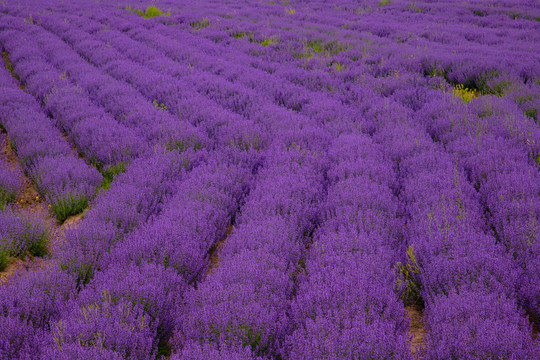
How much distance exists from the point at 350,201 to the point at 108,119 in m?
3.88

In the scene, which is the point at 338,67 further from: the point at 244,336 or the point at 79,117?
the point at 244,336

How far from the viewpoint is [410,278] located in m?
2.52

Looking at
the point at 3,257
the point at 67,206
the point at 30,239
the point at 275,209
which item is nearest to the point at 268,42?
the point at 67,206

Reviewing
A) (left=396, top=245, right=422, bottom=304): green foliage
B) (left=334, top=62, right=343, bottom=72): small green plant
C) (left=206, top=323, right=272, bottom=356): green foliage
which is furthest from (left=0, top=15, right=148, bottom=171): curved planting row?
(left=334, top=62, right=343, bottom=72): small green plant

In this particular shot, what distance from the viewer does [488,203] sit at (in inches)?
118

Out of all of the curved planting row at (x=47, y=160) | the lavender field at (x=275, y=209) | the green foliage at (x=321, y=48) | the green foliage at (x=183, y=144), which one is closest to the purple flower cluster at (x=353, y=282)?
the lavender field at (x=275, y=209)

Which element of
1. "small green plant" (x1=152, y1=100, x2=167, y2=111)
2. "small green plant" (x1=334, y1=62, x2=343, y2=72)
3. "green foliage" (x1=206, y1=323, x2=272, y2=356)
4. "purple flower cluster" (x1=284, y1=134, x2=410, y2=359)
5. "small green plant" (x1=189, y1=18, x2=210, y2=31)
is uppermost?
"small green plant" (x1=189, y1=18, x2=210, y2=31)

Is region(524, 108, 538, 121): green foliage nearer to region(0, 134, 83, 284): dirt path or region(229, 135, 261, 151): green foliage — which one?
region(229, 135, 261, 151): green foliage

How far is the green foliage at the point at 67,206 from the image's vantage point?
3.58 metres

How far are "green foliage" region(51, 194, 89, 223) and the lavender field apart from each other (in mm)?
22

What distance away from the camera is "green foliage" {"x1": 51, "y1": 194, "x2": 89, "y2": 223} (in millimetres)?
3582

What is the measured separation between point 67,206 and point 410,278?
343cm

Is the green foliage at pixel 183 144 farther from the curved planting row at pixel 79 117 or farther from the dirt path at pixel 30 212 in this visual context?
the dirt path at pixel 30 212

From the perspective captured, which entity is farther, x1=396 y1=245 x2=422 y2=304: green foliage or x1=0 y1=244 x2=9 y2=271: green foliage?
x1=0 y1=244 x2=9 y2=271: green foliage
